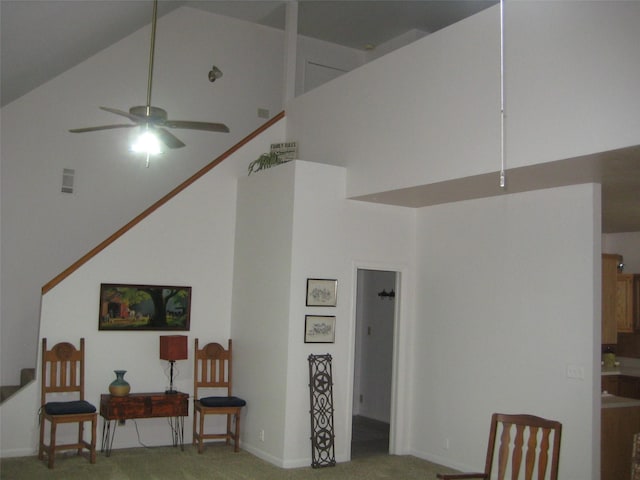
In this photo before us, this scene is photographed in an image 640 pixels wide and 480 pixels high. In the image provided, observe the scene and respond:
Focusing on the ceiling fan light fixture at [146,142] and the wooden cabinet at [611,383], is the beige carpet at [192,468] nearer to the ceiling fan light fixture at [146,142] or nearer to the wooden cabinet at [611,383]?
the wooden cabinet at [611,383]

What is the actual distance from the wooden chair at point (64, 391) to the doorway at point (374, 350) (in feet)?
11.5

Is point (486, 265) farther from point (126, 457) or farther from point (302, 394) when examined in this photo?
point (126, 457)

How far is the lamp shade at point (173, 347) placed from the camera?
686cm

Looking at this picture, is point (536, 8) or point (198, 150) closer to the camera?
point (536, 8)

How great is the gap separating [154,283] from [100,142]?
7.07 feet

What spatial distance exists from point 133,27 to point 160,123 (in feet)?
11.6

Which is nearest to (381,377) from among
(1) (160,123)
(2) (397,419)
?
(2) (397,419)

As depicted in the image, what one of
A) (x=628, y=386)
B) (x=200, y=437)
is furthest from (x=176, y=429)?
(x=628, y=386)

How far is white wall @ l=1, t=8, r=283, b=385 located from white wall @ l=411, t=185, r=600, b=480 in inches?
140

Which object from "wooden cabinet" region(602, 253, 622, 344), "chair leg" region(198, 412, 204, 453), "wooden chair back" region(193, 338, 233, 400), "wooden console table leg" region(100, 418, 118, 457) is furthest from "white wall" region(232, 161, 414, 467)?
"wooden cabinet" region(602, 253, 622, 344)

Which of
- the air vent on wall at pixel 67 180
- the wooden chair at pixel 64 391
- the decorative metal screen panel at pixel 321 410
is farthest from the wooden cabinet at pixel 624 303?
the air vent on wall at pixel 67 180

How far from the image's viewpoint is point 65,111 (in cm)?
790

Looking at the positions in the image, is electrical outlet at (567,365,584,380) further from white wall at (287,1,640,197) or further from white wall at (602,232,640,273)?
white wall at (602,232,640,273)

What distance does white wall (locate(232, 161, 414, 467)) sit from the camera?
653 centimetres
